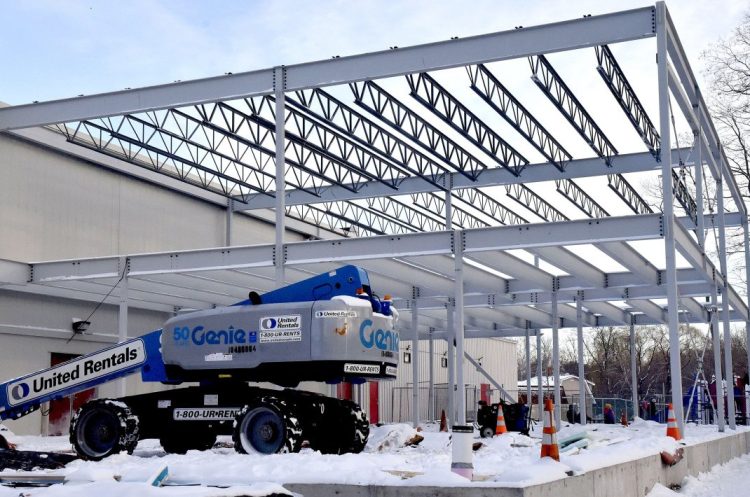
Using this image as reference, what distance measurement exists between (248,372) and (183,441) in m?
2.48

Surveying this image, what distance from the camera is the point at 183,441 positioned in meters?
17.1

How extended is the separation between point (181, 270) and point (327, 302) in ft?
32.9

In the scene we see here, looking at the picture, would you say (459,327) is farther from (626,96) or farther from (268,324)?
(626,96)

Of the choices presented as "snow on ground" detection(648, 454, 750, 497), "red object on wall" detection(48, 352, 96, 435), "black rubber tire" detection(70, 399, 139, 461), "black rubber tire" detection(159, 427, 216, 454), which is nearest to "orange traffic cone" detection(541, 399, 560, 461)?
"snow on ground" detection(648, 454, 750, 497)

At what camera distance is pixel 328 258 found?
73.2 feet

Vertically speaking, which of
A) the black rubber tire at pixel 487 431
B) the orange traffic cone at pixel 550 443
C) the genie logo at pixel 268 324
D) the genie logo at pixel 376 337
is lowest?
the black rubber tire at pixel 487 431

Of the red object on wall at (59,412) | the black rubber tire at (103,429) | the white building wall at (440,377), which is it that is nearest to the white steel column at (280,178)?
the black rubber tire at (103,429)

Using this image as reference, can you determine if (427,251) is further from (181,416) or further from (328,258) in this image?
(181,416)

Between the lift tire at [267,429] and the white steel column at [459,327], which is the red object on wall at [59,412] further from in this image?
the lift tire at [267,429]

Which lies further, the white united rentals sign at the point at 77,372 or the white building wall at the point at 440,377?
the white building wall at the point at 440,377

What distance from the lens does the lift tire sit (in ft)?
47.2

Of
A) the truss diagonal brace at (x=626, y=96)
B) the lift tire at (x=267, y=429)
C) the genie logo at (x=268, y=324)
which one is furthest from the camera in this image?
the truss diagonal brace at (x=626, y=96)

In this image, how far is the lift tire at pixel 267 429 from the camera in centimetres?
1440

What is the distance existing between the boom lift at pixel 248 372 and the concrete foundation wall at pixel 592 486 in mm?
4620
